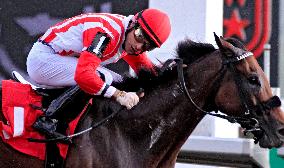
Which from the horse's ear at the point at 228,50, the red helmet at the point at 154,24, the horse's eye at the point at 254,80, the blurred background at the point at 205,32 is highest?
the red helmet at the point at 154,24

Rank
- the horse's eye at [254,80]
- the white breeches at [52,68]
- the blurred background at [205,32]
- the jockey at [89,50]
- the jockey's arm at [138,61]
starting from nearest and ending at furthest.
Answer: the jockey at [89,50]
the horse's eye at [254,80]
the white breeches at [52,68]
the jockey's arm at [138,61]
the blurred background at [205,32]

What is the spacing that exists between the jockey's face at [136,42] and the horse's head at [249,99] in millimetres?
473

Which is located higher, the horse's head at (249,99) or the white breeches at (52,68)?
the white breeches at (52,68)

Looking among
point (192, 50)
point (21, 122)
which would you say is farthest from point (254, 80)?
point (21, 122)

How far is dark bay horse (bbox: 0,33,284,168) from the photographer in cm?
368

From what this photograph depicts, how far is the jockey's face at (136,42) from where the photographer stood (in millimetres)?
3807

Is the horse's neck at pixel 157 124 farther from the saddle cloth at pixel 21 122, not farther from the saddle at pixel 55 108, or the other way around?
the saddle cloth at pixel 21 122

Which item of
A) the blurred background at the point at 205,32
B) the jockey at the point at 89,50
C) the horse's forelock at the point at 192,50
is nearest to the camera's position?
the jockey at the point at 89,50

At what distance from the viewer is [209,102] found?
12.7 ft

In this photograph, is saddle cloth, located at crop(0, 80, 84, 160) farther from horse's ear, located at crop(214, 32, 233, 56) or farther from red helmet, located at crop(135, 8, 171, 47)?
horse's ear, located at crop(214, 32, 233, 56)

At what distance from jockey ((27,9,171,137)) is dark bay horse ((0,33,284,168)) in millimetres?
155

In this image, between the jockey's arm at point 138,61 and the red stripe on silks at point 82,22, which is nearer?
the red stripe on silks at point 82,22

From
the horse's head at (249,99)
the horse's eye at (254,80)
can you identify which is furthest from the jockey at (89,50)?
the horse's eye at (254,80)

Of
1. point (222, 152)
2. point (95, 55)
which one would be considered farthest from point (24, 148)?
point (222, 152)
